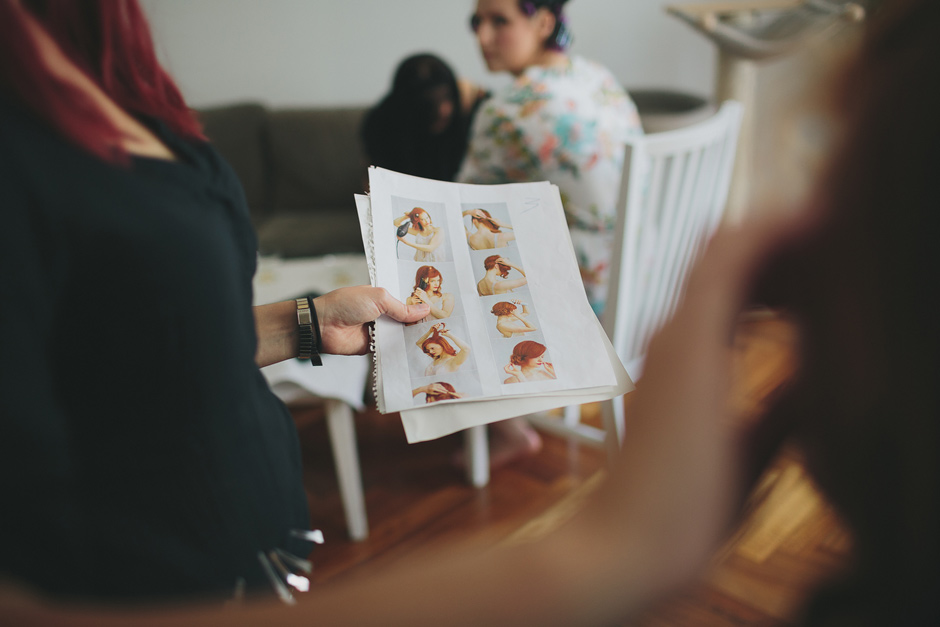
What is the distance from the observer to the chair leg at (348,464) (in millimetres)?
1235

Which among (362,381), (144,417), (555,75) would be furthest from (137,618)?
(555,75)

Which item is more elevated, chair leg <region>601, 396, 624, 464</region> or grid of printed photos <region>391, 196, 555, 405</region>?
grid of printed photos <region>391, 196, 555, 405</region>

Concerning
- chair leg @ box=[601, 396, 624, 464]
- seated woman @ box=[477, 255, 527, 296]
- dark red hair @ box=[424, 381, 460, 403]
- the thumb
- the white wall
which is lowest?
chair leg @ box=[601, 396, 624, 464]

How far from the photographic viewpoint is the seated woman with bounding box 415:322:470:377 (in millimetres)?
566

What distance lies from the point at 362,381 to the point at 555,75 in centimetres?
73

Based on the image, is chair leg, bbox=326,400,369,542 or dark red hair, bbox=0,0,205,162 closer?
dark red hair, bbox=0,0,205,162

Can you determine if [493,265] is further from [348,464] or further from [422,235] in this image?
[348,464]

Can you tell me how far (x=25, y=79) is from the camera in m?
0.36

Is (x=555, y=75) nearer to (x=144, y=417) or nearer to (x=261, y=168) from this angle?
(x=144, y=417)

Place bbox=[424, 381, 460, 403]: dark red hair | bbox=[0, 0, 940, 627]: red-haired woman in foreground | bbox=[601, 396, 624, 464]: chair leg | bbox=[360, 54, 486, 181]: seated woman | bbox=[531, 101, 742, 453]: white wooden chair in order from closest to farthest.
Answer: bbox=[0, 0, 940, 627]: red-haired woman in foreground → bbox=[424, 381, 460, 403]: dark red hair → bbox=[531, 101, 742, 453]: white wooden chair → bbox=[601, 396, 624, 464]: chair leg → bbox=[360, 54, 486, 181]: seated woman

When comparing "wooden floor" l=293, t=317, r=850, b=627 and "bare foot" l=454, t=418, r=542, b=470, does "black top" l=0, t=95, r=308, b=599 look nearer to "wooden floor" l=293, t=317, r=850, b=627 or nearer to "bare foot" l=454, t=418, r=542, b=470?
"wooden floor" l=293, t=317, r=850, b=627

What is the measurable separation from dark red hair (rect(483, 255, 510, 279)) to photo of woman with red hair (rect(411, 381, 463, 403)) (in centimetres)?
12

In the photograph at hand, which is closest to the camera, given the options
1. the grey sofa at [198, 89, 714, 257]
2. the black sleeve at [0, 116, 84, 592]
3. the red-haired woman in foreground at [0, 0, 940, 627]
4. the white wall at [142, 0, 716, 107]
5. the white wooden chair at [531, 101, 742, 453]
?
the red-haired woman in foreground at [0, 0, 940, 627]

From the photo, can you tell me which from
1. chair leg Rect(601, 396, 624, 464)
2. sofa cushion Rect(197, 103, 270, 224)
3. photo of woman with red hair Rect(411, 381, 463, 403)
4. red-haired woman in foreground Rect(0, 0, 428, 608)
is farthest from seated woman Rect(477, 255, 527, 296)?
sofa cushion Rect(197, 103, 270, 224)
